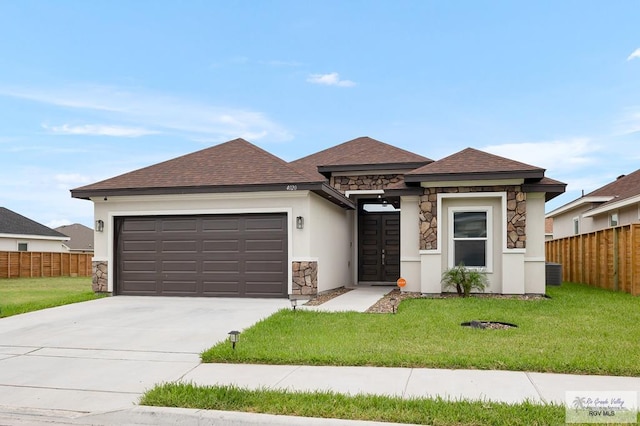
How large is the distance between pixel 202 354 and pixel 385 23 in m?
11.4

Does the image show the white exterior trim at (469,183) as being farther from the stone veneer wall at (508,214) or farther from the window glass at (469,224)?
the window glass at (469,224)

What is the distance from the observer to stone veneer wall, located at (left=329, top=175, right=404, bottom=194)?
59.0 feet

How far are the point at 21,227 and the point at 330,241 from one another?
2669 centimetres

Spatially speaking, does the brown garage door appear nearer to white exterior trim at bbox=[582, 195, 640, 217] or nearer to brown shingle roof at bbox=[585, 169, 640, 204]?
white exterior trim at bbox=[582, 195, 640, 217]

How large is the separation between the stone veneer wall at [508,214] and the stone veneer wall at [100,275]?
8.50m

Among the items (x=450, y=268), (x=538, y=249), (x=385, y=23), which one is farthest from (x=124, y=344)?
(x=385, y=23)

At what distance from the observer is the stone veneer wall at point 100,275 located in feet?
47.5

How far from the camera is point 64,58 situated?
13953mm

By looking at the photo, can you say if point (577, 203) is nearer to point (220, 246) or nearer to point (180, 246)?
point (220, 246)

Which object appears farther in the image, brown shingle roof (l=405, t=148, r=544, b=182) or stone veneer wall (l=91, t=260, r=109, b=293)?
stone veneer wall (l=91, t=260, r=109, b=293)

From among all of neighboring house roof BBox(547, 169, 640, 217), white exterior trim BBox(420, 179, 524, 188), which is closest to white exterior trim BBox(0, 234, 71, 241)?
white exterior trim BBox(420, 179, 524, 188)

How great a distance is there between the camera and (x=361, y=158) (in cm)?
1852

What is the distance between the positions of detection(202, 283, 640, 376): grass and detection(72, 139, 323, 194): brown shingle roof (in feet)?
13.5

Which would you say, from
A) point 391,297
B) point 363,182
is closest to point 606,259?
point 391,297
